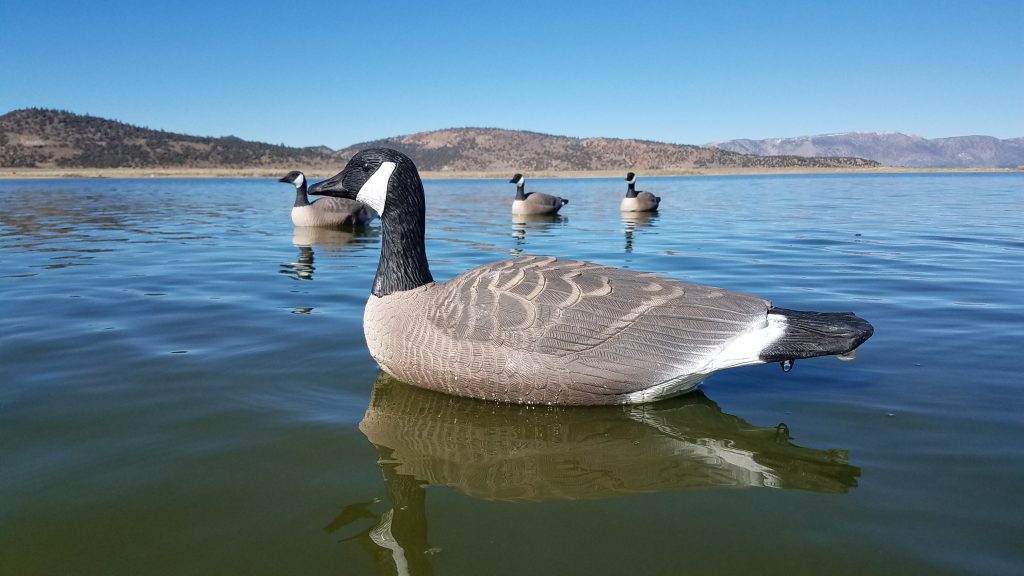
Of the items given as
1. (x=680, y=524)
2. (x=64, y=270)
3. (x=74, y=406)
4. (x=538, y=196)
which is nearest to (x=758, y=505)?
(x=680, y=524)

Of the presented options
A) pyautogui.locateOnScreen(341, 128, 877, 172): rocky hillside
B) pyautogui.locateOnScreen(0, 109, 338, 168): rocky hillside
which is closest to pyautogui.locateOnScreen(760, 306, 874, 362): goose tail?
pyautogui.locateOnScreen(0, 109, 338, 168): rocky hillside

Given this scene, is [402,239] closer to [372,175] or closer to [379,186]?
[379,186]

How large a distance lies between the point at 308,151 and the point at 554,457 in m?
133

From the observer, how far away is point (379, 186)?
18.3ft

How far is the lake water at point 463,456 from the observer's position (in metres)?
2.89

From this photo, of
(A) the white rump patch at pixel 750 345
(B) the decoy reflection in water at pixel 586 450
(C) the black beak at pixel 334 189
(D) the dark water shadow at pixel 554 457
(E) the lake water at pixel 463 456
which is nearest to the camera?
(E) the lake water at pixel 463 456

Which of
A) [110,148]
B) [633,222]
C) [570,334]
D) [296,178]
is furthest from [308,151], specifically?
[570,334]

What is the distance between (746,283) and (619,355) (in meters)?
5.78

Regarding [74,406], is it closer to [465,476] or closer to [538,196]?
[465,476]

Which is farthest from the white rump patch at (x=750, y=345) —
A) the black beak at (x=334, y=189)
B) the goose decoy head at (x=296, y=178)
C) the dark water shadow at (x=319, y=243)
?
the goose decoy head at (x=296, y=178)

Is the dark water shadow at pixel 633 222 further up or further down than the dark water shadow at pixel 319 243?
further up

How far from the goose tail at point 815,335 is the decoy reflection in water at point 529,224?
10215 mm

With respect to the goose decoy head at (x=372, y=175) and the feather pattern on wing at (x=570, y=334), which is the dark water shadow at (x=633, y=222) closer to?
the goose decoy head at (x=372, y=175)

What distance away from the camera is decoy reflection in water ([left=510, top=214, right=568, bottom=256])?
16.5m
